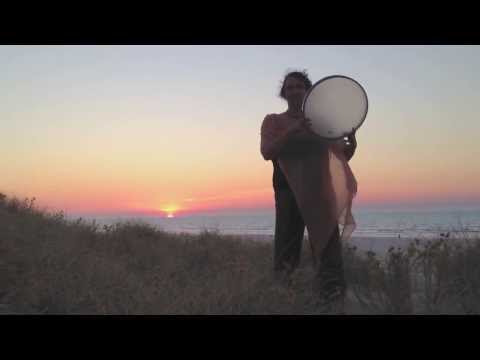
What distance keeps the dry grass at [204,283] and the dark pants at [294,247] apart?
14cm

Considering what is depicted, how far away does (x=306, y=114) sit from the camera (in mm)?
3670

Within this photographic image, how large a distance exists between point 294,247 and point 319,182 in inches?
26.3

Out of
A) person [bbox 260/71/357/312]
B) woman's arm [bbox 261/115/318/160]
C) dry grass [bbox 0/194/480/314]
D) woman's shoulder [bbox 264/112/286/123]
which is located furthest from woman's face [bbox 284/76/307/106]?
dry grass [bbox 0/194/480/314]

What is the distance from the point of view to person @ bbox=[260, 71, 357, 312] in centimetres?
383

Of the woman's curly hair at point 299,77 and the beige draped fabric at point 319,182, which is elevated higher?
the woman's curly hair at point 299,77

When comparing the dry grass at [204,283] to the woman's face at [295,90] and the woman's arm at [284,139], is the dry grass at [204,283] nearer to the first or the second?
the woman's arm at [284,139]

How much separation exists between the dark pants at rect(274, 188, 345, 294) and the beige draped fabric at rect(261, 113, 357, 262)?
0.11 metres

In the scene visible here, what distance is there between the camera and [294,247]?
13.7ft

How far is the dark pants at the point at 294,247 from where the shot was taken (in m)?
3.87

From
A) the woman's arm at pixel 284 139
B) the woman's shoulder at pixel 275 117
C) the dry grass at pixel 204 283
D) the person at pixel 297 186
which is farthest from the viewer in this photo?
the woman's shoulder at pixel 275 117

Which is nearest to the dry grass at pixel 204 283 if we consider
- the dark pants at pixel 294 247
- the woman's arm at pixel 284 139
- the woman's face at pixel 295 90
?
the dark pants at pixel 294 247

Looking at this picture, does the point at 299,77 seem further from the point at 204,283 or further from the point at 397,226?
the point at 397,226
